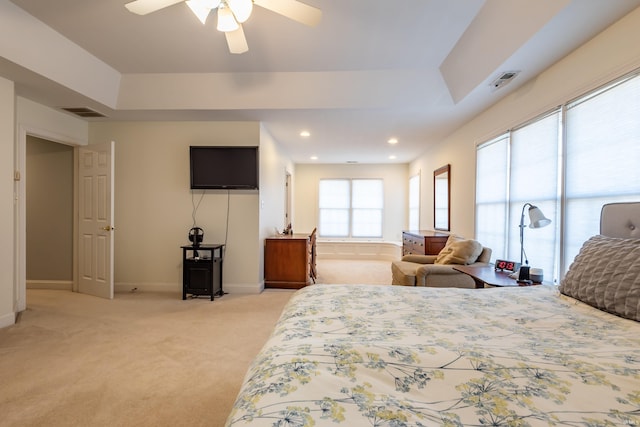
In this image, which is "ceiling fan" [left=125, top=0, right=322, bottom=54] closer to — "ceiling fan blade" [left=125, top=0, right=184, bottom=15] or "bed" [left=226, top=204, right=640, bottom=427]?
"ceiling fan blade" [left=125, top=0, right=184, bottom=15]

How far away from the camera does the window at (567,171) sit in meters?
2.02

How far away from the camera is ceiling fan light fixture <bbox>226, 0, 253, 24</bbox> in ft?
6.55

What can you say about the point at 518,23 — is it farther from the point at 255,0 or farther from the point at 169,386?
the point at 169,386

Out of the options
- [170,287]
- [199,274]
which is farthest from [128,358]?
[170,287]

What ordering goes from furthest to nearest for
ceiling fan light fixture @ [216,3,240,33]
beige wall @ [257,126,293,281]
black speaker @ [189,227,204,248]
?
beige wall @ [257,126,293,281]
black speaker @ [189,227,204,248]
ceiling fan light fixture @ [216,3,240,33]

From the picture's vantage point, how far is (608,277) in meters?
1.46

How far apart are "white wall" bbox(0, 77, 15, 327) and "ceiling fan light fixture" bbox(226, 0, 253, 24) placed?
2665mm

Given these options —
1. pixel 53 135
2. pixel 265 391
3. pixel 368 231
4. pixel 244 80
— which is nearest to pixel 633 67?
pixel 265 391

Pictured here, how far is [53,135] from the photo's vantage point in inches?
154

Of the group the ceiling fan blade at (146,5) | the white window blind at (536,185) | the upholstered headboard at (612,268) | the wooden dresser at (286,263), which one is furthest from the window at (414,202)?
the ceiling fan blade at (146,5)

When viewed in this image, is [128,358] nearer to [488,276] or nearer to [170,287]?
[170,287]

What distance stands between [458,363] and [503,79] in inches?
113

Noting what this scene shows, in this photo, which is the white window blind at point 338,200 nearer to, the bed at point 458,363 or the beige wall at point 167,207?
the beige wall at point 167,207

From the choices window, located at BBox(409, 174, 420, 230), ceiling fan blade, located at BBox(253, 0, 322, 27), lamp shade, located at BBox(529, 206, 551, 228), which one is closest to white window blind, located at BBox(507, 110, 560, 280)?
lamp shade, located at BBox(529, 206, 551, 228)
